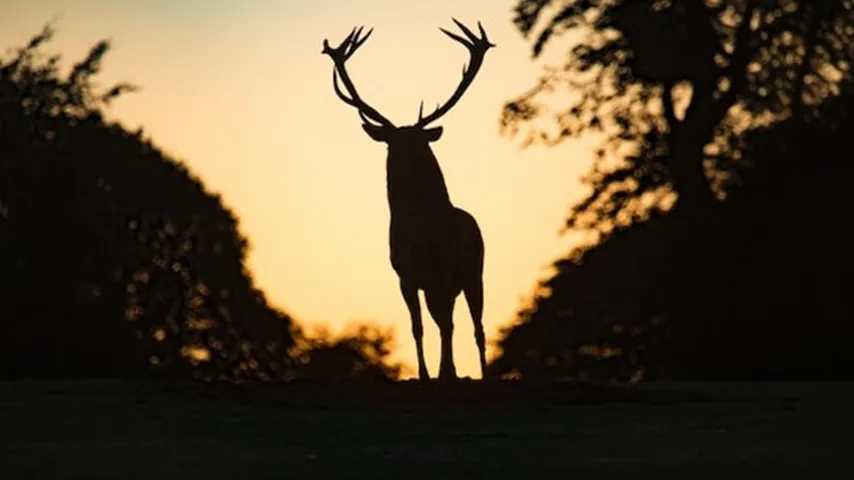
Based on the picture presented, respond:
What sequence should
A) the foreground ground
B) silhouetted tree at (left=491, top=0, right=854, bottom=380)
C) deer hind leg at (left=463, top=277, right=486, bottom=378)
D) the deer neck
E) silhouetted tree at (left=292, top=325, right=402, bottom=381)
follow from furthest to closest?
1. silhouetted tree at (left=292, top=325, right=402, bottom=381)
2. silhouetted tree at (left=491, top=0, right=854, bottom=380)
3. deer hind leg at (left=463, top=277, right=486, bottom=378)
4. the deer neck
5. the foreground ground

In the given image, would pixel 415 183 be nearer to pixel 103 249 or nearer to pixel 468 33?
pixel 468 33

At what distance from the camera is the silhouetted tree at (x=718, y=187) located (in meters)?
41.8

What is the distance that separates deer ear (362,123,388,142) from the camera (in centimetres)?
2370

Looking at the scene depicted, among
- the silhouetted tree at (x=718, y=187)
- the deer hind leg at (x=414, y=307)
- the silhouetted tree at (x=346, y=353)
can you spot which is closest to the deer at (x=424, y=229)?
the deer hind leg at (x=414, y=307)

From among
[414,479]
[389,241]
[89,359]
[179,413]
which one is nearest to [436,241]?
[389,241]

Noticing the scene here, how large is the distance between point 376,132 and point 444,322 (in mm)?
1863

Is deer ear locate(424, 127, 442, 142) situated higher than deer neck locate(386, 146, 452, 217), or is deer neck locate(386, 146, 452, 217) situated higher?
deer ear locate(424, 127, 442, 142)

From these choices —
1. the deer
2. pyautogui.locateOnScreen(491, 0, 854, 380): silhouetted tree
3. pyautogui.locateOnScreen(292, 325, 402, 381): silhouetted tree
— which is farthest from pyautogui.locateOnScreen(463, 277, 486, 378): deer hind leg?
pyautogui.locateOnScreen(292, 325, 402, 381): silhouetted tree

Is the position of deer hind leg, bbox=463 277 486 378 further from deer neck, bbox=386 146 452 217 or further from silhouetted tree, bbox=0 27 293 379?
silhouetted tree, bbox=0 27 293 379

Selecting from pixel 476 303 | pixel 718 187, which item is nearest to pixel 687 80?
pixel 718 187

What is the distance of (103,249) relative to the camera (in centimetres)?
5241

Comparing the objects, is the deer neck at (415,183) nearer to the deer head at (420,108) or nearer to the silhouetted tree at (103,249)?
the deer head at (420,108)

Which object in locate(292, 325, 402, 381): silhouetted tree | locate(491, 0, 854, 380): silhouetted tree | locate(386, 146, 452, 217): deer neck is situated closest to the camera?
locate(386, 146, 452, 217): deer neck

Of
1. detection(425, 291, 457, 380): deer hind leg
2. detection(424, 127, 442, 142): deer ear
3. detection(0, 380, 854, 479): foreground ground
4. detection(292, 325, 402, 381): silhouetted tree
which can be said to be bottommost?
detection(0, 380, 854, 479): foreground ground
